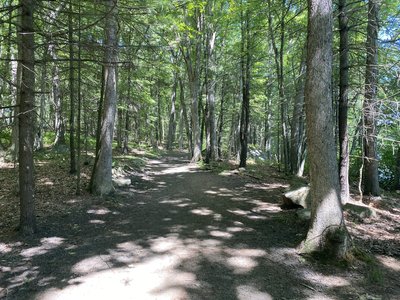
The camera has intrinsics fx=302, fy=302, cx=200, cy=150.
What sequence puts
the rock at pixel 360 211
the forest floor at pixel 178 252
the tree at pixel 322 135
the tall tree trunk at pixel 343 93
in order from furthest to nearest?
the tall tree trunk at pixel 343 93 → the rock at pixel 360 211 → the tree at pixel 322 135 → the forest floor at pixel 178 252

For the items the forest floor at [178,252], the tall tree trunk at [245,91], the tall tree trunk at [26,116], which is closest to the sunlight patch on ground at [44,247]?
the forest floor at [178,252]

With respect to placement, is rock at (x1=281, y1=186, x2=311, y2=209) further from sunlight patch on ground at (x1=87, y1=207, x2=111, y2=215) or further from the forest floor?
sunlight patch on ground at (x1=87, y1=207, x2=111, y2=215)

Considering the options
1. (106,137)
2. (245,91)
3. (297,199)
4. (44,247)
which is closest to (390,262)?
(297,199)

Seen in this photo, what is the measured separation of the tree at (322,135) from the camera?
485 cm

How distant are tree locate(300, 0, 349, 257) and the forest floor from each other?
0.46 metres

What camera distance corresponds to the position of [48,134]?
20797 mm

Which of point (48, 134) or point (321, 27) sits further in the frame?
point (48, 134)

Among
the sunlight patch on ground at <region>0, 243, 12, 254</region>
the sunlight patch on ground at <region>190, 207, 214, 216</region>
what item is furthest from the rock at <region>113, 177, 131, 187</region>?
the sunlight patch on ground at <region>0, 243, 12, 254</region>

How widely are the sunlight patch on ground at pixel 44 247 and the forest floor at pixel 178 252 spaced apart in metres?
0.02

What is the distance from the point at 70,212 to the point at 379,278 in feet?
21.5

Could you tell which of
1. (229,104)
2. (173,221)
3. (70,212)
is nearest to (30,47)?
(70,212)

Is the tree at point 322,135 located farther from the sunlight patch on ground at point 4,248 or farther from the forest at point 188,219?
the sunlight patch on ground at point 4,248

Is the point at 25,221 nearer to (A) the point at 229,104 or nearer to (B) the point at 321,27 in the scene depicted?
(B) the point at 321,27

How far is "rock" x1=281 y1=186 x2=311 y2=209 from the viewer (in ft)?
25.7
